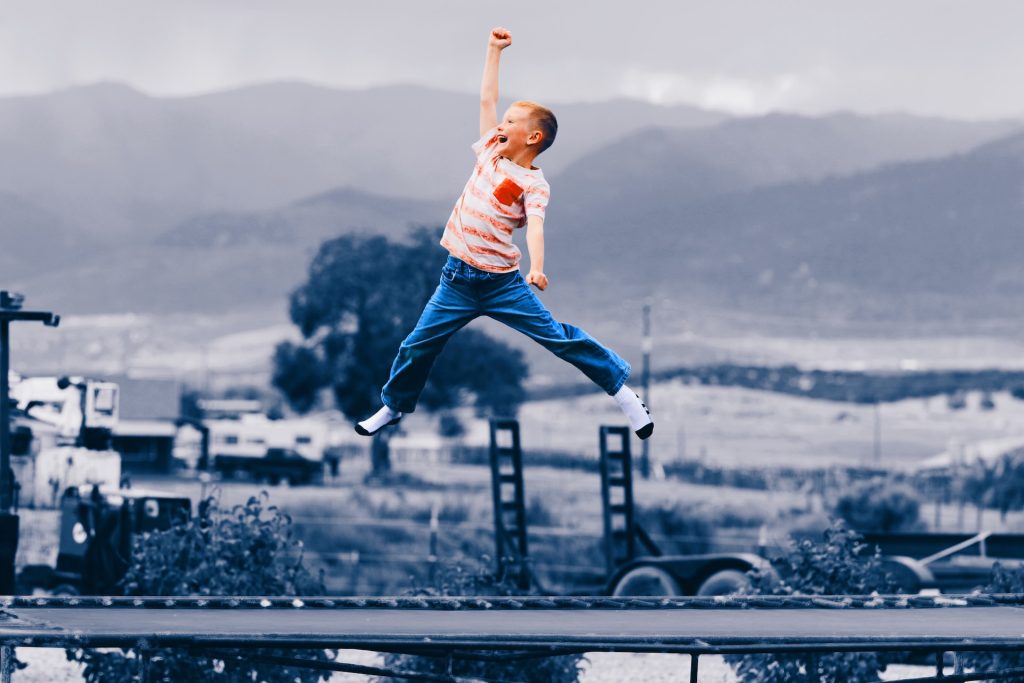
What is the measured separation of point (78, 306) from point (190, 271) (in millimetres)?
21813

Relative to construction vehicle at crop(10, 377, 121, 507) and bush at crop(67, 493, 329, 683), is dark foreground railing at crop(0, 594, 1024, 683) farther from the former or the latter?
construction vehicle at crop(10, 377, 121, 507)

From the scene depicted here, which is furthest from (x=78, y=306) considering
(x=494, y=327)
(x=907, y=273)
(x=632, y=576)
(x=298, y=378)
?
(x=632, y=576)

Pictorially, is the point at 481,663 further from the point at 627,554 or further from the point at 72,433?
the point at 72,433

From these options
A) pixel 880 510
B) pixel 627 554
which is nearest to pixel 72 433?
pixel 627 554

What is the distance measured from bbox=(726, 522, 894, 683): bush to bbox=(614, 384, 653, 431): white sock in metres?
4.06

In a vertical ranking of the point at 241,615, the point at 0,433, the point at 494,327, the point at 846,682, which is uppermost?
the point at 494,327

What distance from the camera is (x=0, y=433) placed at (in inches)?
426

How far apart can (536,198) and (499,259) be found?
362 millimetres

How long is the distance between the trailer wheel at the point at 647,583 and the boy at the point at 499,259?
9315 mm

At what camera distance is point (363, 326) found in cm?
5338

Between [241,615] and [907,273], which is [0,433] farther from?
[907,273]

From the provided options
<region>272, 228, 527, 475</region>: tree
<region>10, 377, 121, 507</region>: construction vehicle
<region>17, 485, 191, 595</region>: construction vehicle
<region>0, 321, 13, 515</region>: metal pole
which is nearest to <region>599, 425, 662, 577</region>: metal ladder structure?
<region>17, 485, 191, 595</region>: construction vehicle

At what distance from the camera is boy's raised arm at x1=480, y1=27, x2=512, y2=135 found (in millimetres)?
7145

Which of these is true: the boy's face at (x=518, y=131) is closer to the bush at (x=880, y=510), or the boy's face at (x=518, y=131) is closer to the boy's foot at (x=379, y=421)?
the boy's foot at (x=379, y=421)
